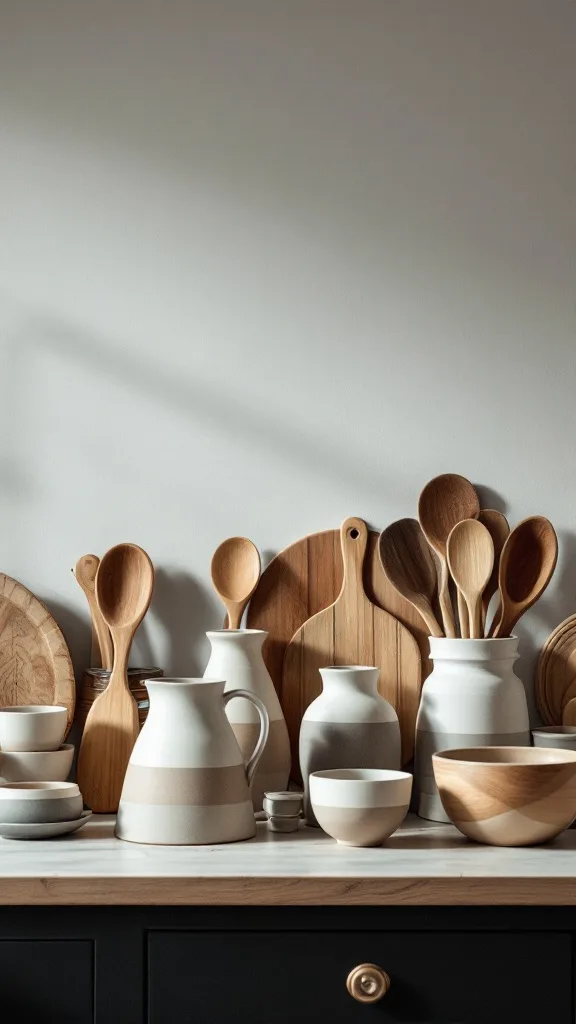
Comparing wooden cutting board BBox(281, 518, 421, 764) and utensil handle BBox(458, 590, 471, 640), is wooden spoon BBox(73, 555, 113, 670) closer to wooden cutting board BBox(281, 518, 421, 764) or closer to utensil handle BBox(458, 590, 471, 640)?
wooden cutting board BBox(281, 518, 421, 764)

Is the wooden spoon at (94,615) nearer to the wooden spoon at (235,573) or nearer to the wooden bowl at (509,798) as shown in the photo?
the wooden spoon at (235,573)

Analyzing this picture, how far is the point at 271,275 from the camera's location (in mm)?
1824

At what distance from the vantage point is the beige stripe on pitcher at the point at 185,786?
1.42 meters

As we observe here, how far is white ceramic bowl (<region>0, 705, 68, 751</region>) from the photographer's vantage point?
1.61 meters

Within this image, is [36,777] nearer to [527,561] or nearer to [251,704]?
[251,704]

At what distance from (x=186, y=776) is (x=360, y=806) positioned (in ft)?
0.79

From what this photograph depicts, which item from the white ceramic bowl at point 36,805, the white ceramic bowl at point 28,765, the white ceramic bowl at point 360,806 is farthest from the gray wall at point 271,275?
the white ceramic bowl at point 360,806

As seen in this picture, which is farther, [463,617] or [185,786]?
[463,617]
